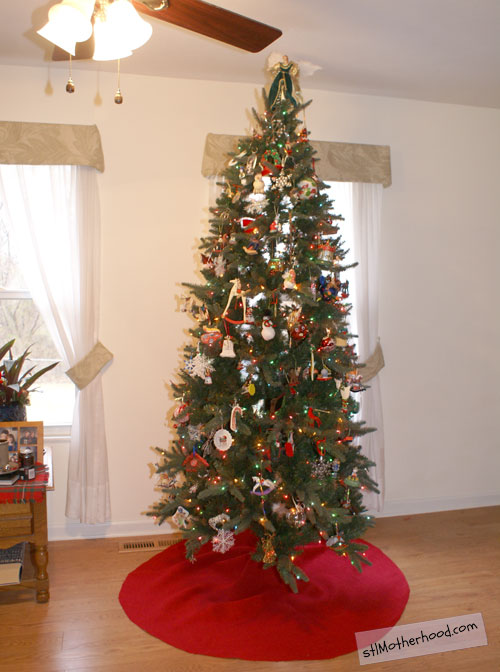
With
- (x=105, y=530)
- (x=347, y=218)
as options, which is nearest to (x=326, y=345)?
(x=347, y=218)

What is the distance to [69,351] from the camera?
3.21 m

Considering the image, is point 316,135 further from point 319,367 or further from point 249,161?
point 319,367

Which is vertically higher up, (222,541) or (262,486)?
(262,486)

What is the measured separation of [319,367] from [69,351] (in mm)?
1471

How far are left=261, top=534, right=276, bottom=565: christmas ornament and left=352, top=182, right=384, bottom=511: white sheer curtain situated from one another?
4.09 ft

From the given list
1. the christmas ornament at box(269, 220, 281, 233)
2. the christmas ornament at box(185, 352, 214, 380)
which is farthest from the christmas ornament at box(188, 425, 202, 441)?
the christmas ornament at box(269, 220, 281, 233)

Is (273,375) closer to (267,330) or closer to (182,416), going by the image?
(267,330)

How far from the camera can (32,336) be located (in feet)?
11.0

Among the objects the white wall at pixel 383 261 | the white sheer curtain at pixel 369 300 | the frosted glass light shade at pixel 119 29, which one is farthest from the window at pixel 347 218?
the frosted glass light shade at pixel 119 29

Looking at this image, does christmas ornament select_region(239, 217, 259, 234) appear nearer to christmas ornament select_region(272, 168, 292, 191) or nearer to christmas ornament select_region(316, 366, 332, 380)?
christmas ornament select_region(272, 168, 292, 191)

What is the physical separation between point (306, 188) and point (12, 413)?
1719 millimetres

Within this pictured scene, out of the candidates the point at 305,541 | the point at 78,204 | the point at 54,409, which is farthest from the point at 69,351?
the point at 305,541

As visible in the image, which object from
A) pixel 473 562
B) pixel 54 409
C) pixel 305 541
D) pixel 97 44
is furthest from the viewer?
pixel 54 409

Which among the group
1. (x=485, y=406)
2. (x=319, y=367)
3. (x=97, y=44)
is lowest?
(x=485, y=406)
